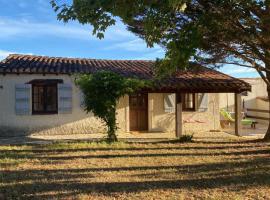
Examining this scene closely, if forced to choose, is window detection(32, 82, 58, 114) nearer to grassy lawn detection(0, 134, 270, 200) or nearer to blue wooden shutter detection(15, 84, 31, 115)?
blue wooden shutter detection(15, 84, 31, 115)

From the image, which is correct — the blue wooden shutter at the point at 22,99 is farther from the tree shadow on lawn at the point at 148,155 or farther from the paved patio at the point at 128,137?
the tree shadow on lawn at the point at 148,155

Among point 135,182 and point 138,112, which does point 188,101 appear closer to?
point 138,112

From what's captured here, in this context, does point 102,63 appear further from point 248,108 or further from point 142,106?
point 248,108

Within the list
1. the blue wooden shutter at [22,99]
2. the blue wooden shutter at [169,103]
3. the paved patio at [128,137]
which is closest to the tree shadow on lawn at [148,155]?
the paved patio at [128,137]

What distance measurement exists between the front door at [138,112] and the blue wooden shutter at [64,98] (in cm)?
322

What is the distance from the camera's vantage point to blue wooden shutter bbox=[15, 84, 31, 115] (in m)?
17.9

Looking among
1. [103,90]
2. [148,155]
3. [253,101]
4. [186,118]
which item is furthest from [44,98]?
[253,101]

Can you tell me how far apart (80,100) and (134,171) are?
9.52 metres

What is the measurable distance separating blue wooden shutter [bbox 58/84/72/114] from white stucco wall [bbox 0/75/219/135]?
0.67 feet

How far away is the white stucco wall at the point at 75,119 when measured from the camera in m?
18.0

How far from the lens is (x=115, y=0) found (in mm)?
6559

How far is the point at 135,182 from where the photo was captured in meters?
8.51

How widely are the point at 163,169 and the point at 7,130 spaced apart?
10257 millimetres

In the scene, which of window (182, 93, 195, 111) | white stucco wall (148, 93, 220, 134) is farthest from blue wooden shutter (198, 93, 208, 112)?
window (182, 93, 195, 111)
